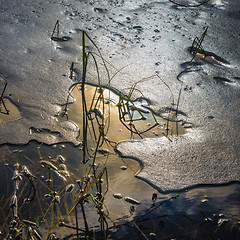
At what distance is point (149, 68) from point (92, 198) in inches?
58.7

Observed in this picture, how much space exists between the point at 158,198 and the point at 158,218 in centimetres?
13

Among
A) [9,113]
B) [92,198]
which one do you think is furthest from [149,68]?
[92,198]

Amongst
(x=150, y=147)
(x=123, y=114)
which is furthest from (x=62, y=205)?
(x=123, y=114)

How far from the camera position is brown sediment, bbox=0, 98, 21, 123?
204 centimetres

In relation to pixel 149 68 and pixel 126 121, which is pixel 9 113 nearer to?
pixel 126 121

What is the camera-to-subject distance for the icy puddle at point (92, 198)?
4.69 ft

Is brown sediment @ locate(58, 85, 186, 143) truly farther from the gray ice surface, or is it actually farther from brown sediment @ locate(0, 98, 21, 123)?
brown sediment @ locate(0, 98, 21, 123)

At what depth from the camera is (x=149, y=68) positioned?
2664 mm

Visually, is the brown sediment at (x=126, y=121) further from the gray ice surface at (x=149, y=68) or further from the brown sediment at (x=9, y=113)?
the brown sediment at (x=9, y=113)

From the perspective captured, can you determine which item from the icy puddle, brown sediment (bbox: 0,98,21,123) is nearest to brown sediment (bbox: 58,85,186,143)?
the icy puddle

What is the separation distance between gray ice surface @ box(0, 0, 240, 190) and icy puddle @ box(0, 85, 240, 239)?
9cm

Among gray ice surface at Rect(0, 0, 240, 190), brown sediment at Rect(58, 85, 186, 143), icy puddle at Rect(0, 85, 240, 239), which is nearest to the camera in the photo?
icy puddle at Rect(0, 85, 240, 239)

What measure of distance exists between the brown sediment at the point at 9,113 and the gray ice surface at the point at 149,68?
0.04 meters

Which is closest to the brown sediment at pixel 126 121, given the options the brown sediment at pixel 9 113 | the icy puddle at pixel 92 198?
the icy puddle at pixel 92 198
